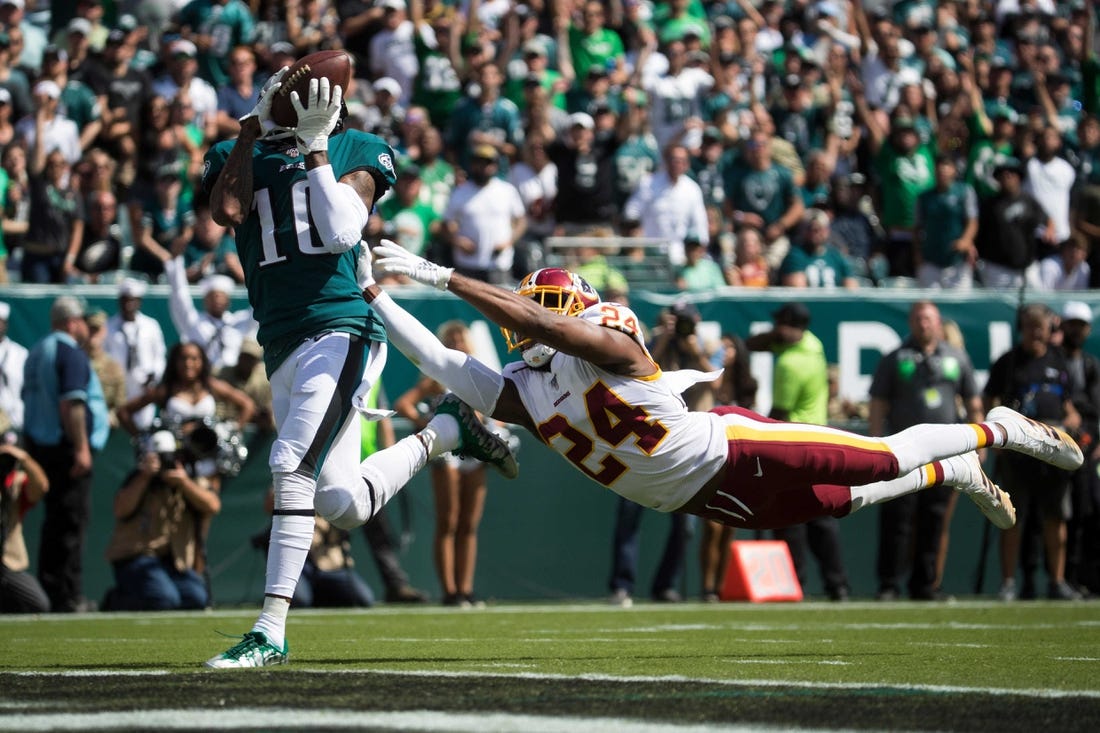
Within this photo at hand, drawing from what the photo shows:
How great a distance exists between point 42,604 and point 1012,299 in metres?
7.47

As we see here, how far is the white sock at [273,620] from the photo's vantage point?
5.97 metres

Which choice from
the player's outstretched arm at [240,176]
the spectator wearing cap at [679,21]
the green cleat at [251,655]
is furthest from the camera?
the spectator wearing cap at [679,21]

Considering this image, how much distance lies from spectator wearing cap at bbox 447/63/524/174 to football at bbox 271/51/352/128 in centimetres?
874

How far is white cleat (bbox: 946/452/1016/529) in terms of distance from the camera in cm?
718

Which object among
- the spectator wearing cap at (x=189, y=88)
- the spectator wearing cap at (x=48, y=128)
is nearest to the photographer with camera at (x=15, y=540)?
the spectator wearing cap at (x=48, y=128)

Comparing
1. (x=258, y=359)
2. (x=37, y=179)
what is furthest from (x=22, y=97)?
(x=258, y=359)

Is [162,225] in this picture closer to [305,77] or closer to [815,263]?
[815,263]

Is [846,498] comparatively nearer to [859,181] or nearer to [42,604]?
[42,604]

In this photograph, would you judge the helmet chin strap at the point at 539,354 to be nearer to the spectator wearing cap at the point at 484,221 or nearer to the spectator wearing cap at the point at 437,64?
the spectator wearing cap at the point at 484,221

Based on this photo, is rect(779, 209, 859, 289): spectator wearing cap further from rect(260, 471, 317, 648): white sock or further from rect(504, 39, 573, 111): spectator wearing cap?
rect(260, 471, 317, 648): white sock

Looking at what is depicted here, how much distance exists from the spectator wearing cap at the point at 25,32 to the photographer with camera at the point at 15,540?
5.18m

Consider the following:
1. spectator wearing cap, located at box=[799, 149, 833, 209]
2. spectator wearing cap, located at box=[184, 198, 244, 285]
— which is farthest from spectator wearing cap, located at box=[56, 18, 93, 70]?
spectator wearing cap, located at box=[799, 149, 833, 209]

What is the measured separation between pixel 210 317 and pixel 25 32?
4583 millimetres

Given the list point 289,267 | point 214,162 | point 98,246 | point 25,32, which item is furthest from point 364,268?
point 25,32
